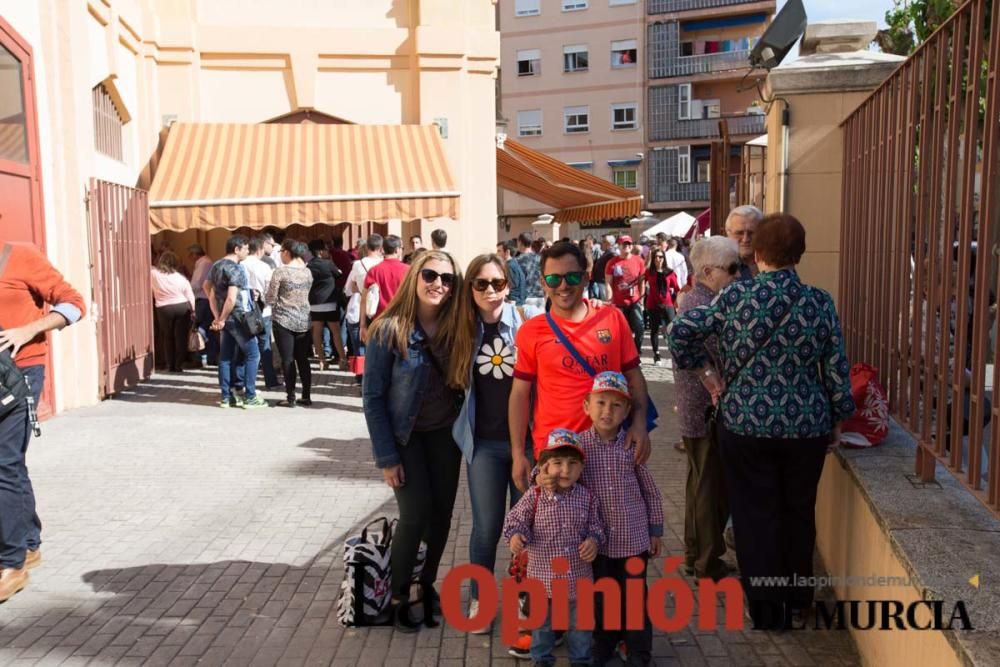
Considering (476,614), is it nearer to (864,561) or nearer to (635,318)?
(864,561)

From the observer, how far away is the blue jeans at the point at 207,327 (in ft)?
40.9

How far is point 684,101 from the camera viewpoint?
1682 inches

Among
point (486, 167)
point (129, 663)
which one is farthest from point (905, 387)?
point (486, 167)

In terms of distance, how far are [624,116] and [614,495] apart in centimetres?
4218

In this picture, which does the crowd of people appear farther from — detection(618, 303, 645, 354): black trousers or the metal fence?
detection(618, 303, 645, 354): black trousers

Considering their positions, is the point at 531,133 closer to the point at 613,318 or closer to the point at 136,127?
the point at 136,127

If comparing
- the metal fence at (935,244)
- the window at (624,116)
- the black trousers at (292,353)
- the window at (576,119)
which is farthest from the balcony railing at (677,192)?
the metal fence at (935,244)

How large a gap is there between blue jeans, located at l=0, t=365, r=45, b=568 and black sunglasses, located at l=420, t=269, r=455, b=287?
2103 millimetres

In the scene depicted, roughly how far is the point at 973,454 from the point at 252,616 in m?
3.06

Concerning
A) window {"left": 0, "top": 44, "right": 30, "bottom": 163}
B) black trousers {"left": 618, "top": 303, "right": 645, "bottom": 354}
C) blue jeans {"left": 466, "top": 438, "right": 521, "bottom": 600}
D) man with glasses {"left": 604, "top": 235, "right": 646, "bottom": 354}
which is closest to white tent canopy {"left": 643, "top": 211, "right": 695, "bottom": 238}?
man with glasses {"left": 604, "top": 235, "right": 646, "bottom": 354}

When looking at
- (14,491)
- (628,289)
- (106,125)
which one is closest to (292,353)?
(106,125)

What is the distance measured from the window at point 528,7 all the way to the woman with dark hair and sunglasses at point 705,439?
139ft

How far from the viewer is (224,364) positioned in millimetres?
9766

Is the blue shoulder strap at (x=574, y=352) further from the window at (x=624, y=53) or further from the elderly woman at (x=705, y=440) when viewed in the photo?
the window at (x=624, y=53)
